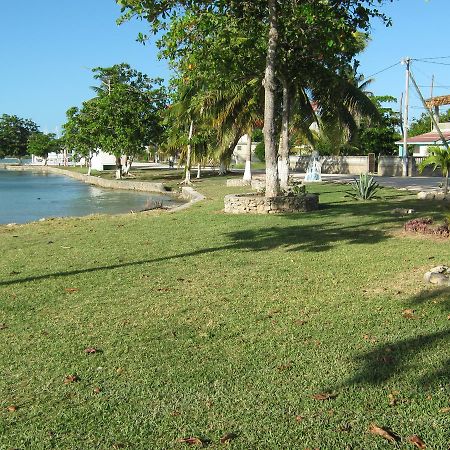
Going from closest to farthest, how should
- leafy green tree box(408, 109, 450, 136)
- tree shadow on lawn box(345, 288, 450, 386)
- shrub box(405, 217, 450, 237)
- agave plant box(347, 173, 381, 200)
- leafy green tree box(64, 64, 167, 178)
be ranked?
1. tree shadow on lawn box(345, 288, 450, 386)
2. shrub box(405, 217, 450, 237)
3. agave plant box(347, 173, 381, 200)
4. leafy green tree box(64, 64, 167, 178)
5. leafy green tree box(408, 109, 450, 136)

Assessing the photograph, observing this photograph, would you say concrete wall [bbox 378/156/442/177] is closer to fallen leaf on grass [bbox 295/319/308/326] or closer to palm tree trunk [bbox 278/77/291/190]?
palm tree trunk [bbox 278/77/291/190]

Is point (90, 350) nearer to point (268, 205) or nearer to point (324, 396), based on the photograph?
point (324, 396)

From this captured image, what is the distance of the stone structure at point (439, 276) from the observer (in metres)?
6.57

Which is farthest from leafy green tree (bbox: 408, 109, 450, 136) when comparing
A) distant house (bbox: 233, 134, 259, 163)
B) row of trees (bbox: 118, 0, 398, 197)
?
row of trees (bbox: 118, 0, 398, 197)

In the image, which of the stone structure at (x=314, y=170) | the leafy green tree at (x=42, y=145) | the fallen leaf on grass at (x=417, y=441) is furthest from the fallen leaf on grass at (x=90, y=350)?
the leafy green tree at (x=42, y=145)

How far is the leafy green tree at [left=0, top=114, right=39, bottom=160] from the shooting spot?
358ft

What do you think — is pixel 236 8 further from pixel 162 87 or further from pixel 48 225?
pixel 162 87

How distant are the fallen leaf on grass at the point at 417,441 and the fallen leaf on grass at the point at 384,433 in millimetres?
70

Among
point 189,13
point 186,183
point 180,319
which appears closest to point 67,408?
point 180,319

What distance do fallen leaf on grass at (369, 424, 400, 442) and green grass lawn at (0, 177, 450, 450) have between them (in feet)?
0.11

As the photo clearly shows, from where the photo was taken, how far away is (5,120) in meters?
110

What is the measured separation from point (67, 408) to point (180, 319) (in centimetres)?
196

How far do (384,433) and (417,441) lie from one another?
0.58ft

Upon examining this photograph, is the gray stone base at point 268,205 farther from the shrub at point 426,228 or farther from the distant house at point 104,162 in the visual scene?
the distant house at point 104,162
